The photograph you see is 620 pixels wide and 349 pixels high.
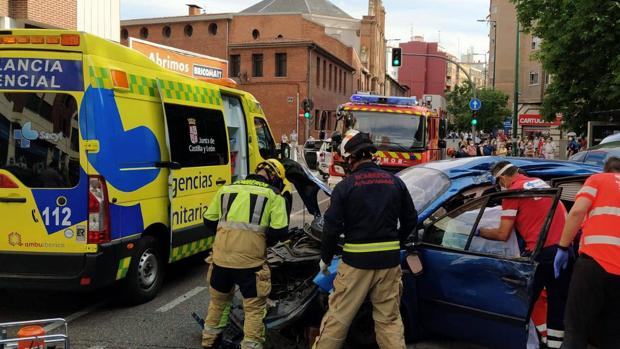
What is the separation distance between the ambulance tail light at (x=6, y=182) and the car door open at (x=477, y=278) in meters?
3.69

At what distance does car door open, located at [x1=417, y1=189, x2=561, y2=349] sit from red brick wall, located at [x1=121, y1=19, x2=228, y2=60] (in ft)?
149

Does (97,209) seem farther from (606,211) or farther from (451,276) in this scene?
(606,211)

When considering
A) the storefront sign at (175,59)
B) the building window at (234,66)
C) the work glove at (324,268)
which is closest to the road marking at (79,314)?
the work glove at (324,268)

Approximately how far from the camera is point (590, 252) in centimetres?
369

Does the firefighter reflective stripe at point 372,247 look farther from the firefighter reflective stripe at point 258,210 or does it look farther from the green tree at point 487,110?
the green tree at point 487,110

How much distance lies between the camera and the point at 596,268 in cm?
364

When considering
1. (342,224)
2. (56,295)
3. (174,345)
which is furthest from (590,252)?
(56,295)

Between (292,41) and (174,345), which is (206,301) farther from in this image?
(292,41)

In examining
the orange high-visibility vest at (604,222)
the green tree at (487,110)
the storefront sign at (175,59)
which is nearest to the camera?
the orange high-visibility vest at (604,222)

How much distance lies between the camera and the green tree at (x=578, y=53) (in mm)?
14906

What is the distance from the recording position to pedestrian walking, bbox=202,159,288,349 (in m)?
4.33

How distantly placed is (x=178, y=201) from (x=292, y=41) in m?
36.8

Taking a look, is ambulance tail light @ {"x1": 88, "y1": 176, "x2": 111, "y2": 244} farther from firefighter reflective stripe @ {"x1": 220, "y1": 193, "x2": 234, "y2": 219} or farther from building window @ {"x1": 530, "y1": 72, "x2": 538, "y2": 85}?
building window @ {"x1": 530, "y1": 72, "x2": 538, "y2": 85}

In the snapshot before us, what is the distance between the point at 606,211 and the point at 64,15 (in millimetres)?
14639
